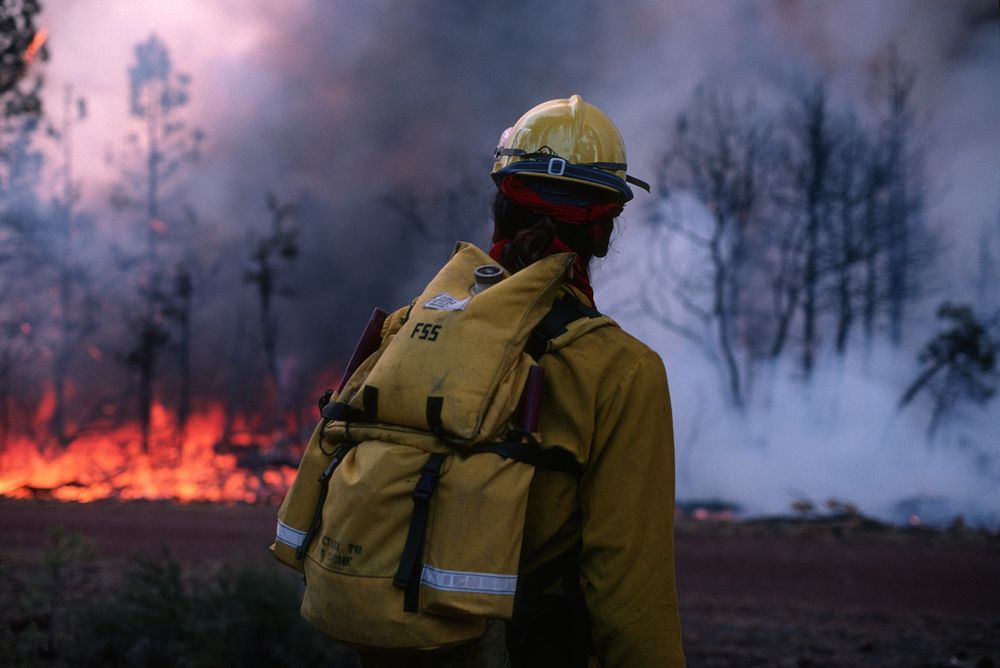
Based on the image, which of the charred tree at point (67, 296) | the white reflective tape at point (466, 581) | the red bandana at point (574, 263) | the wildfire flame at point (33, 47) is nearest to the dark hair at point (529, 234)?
the red bandana at point (574, 263)

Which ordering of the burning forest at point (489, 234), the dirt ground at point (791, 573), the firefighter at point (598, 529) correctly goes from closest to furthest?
the firefighter at point (598, 529), the dirt ground at point (791, 573), the burning forest at point (489, 234)

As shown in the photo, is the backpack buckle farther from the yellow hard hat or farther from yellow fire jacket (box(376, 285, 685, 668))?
yellow fire jacket (box(376, 285, 685, 668))

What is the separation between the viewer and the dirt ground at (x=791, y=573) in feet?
20.6

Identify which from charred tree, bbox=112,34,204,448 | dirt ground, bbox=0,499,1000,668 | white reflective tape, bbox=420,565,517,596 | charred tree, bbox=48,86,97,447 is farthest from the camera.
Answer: charred tree, bbox=112,34,204,448

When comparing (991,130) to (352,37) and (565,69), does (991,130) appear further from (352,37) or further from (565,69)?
(352,37)

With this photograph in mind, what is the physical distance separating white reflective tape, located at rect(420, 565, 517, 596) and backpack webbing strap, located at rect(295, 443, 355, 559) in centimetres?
32

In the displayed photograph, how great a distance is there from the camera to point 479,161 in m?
23.3

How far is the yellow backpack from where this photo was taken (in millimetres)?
1584

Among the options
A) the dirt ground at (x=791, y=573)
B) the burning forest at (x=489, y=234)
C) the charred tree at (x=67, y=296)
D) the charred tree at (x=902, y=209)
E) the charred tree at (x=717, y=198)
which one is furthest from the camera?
the charred tree at (x=67, y=296)

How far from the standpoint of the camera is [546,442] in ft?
5.76

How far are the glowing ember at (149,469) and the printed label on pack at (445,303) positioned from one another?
1293cm

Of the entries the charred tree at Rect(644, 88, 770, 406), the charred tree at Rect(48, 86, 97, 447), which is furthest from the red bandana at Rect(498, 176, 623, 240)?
the charred tree at Rect(48, 86, 97, 447)

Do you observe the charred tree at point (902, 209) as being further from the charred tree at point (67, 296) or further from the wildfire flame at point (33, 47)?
the charred tree at point (67, 296)

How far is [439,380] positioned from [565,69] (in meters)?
24.1
